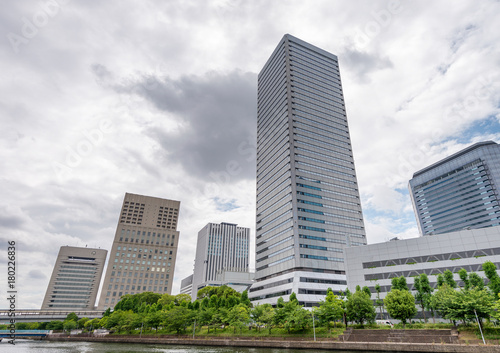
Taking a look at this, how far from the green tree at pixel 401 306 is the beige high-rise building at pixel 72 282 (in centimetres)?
19823

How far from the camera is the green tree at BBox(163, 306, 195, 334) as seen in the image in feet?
227

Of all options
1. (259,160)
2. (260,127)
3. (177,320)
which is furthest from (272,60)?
(177,320)

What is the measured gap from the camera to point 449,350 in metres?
34.0

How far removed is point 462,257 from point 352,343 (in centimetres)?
4488

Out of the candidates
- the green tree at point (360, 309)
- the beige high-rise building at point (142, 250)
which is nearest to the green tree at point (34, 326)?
the beige high-rise building at point (142, 250)

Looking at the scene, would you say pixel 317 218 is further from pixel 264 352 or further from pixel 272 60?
pixel 272 60

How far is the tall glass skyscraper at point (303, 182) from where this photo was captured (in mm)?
100500

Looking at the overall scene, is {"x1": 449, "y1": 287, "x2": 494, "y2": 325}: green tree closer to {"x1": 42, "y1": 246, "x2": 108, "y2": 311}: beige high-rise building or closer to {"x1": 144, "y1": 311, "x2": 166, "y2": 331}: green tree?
{"x1": 144, "y1": 311, "x2": 166, "y2": 331}: green tree

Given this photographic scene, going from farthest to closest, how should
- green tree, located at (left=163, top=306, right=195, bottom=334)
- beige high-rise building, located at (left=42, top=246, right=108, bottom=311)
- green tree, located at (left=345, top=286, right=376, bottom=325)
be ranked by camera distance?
1. beige high-rise building, located at (left=42, top=246, right=108, bottom=311)
2. green tree, located at (left=163, top=306, right=195, bottom=334)
3. green tree, located at (left=345, top=286, right=376, bottom=325)

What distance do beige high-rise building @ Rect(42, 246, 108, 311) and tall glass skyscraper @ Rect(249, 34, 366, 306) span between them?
138857mm

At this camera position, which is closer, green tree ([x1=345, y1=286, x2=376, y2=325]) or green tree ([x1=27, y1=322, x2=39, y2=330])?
green tree ([x1=345, y1=286, x2=376, y2=325])

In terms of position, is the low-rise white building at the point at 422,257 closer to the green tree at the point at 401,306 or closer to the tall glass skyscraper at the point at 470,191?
the green tree at the point at 401,306

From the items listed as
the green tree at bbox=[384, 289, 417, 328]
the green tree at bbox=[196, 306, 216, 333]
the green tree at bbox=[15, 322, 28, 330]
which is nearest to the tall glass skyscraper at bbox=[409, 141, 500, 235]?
the green tree at bbox=[384, 289, 417, 328]

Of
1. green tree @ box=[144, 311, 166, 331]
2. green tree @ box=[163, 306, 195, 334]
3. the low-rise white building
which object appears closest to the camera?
the low-rise white building
